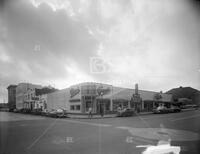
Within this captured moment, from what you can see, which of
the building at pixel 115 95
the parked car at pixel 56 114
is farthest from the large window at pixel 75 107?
the parked car at pixel 56 114

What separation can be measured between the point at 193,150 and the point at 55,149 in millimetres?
2681

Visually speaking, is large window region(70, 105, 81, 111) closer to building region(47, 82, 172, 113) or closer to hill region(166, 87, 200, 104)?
building region(47, 82, 172, 113)

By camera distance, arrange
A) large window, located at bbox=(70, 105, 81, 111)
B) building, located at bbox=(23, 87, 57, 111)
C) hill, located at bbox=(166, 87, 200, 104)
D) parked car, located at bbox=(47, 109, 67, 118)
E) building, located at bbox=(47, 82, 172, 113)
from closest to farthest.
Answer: hill, located at bbox=(166, 87, 200, 104)
building, located at bbox=(23, 87, 57, 111)
building, located at bbox=(47, 82, 172, 113)
parked car, located at bbox=(47, 109, 67, 118)
large window, located at bbox=(70, 105, 81, 111)

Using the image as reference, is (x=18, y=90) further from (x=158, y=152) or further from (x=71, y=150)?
(x=158, y=152)

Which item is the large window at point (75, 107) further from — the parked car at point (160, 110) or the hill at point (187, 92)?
the hill at point (187, 92)

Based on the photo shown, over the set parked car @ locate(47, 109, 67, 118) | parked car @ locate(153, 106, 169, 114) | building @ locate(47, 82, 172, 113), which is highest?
building @ locate(47, 82, 172, 113)

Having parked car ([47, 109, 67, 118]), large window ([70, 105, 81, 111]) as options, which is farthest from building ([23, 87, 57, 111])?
large window ([70, 105, 81, 111])

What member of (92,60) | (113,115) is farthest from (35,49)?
(113,115)

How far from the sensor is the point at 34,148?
130 inches

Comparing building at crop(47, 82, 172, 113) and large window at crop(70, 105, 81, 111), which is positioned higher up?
building at crop(47, 82, 172, 113)

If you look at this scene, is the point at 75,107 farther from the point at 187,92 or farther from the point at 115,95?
the point at 187,92

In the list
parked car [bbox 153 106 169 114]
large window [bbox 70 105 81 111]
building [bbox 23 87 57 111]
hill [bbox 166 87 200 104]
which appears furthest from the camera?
large window [bbox 70 105 81 111]

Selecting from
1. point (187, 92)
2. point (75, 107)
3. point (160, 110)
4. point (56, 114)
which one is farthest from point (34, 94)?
point (75, 107)

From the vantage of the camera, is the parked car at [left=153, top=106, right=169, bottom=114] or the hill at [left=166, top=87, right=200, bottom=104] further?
the parked car at [left=153, top=106, right=169, bottom=114]
